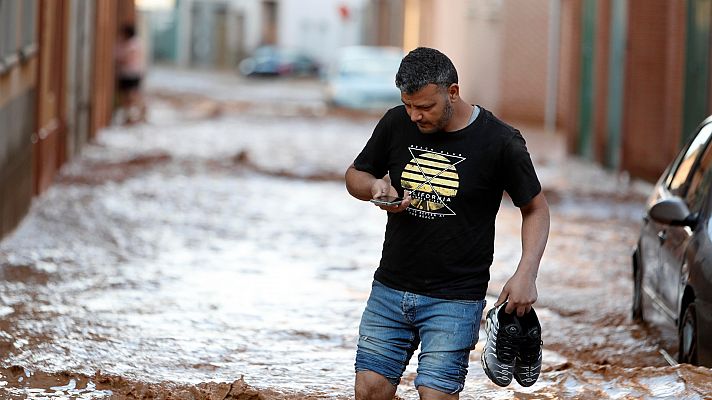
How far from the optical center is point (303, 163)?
23.4 metres

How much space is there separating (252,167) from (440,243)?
1641cm

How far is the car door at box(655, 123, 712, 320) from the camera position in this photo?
841 cm

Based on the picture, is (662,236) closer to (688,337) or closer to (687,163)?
(687,163)

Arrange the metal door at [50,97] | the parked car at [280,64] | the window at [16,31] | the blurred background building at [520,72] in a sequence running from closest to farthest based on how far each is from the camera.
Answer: the window at [16,31] → the blurred background building at [520,72] → the metal door at [50,97] → the parked car at [280,64]

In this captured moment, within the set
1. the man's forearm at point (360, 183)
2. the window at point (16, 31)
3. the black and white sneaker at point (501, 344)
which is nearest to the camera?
the black and white sneaker at point (501, 344)

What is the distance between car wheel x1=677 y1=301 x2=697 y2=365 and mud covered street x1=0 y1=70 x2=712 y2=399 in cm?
35

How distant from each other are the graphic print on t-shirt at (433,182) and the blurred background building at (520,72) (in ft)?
25.5

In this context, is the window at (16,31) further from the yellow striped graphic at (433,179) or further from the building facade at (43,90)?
the yellow striped graphic at (433,179)

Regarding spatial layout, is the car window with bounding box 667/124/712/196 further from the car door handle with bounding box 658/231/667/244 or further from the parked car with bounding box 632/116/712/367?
the car door handle with bounding box 658/231/667/244

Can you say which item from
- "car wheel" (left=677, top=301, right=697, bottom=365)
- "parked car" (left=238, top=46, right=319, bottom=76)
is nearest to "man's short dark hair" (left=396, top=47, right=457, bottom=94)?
"car wheel" (left=677, top=301, right=697, bottom=365)

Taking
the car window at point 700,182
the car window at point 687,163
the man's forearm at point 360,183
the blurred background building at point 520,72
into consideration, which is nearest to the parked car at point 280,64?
the blurred background building at point 520,72

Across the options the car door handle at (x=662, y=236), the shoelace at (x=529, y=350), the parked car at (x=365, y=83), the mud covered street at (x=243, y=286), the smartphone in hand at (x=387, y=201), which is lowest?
the parked car at (x=365, y=83)

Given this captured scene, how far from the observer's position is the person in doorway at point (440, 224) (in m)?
5.58

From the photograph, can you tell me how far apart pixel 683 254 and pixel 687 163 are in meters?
1.16
